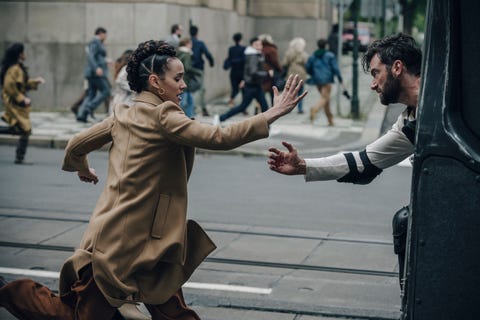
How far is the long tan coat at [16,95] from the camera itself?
13.3 m

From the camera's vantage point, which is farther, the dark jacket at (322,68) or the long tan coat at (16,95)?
the dark jacket at (322,68)

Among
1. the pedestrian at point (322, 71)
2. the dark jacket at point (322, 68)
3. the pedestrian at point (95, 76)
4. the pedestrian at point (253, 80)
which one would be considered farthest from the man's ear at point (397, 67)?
the dark jacket at point (322, 68)

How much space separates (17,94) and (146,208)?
29.8ft

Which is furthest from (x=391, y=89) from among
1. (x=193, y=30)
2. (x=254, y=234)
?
(x=193, y=30)

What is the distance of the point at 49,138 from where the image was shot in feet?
52.4

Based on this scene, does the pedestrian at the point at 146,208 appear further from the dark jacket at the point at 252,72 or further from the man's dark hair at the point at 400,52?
the dark jacket at the point at 252,72

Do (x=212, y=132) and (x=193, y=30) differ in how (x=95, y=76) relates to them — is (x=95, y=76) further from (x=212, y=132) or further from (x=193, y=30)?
(x=212, y=132)

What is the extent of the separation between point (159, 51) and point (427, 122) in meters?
1.78

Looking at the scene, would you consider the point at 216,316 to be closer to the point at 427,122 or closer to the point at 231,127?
the point at 231,127

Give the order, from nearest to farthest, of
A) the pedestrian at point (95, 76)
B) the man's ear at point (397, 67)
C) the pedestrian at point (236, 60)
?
1. the man's ear at point (397, 67)
2. the pedestrian at point (95, 76)
3. the pedestrian at point (236, 60)

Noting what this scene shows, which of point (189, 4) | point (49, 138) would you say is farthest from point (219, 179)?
point (189, 4)

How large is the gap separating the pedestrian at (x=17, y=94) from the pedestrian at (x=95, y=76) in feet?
16.9

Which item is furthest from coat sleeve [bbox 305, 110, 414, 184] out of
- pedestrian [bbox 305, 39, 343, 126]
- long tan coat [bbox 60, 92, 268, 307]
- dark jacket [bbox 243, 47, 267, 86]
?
pedestrian [bbox 305, 39, 343, 126]

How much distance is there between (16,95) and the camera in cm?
1332
